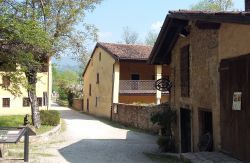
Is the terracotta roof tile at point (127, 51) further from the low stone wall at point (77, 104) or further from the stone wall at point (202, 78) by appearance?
the stone wall at point (202, 78)

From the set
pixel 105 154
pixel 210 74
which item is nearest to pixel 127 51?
pixel 105 154

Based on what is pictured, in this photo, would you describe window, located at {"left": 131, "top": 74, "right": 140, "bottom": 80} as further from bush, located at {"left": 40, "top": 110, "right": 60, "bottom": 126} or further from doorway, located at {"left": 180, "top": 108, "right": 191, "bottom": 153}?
doorway, located at {"left": 180, "top": 108, "right": 191, "bottom": 153}

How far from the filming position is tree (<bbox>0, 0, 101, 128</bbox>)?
17.2 meters

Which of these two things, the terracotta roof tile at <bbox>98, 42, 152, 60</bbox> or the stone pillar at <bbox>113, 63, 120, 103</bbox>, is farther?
the stone pillar at <bbox>113, 63, 120, 103</bbox>

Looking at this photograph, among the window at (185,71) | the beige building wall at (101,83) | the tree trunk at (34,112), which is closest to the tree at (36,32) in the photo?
the tree trunk at (34,112)

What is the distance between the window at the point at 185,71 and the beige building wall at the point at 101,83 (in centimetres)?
2277

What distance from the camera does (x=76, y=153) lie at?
16.0 m

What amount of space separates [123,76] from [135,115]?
11.1 meters

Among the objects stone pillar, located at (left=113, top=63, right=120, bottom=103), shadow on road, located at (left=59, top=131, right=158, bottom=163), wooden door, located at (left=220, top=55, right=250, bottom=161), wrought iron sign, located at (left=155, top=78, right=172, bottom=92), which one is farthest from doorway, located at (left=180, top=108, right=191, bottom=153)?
stone pillar, located at (left=113, top=63, right=120, bottom=103)

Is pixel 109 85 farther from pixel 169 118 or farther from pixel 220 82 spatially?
pixel 220 82

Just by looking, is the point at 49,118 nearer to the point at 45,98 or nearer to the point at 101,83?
the point at 45,98

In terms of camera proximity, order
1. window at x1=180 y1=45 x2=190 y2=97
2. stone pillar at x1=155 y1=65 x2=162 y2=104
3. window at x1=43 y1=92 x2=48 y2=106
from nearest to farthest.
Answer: window at x1=180 y1=45 x2=190 y2=97
stone pillar at x1=155 y1=65 x2=162 y2=104
window at x1=43 y1=92 x2=48 y2=106

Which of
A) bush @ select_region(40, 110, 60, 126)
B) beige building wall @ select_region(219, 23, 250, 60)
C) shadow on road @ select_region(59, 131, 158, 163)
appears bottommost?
shadow on road @ select_region(59, 131, 158, 163)

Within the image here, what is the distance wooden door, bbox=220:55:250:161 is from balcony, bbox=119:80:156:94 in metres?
27.0
